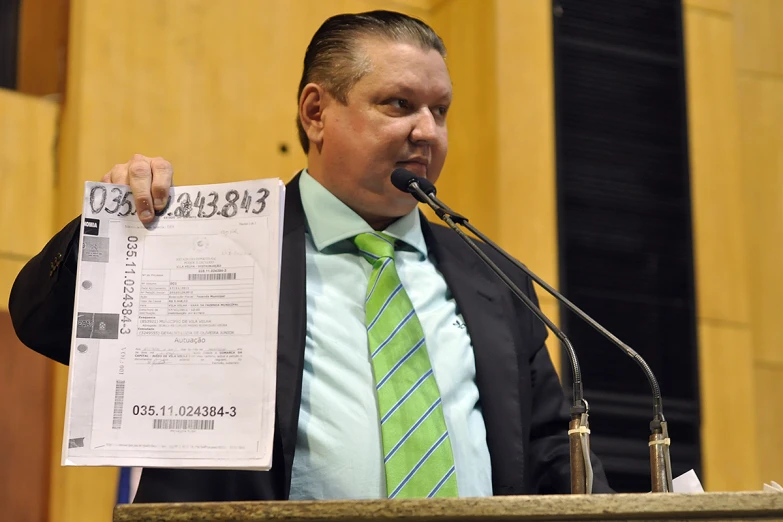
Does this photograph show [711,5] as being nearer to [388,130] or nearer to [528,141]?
[528,141]

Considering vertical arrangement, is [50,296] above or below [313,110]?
below

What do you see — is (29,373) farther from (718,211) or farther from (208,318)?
(718,211)

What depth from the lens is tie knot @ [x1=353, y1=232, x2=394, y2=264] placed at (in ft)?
7.17

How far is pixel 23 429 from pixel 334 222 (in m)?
1.30

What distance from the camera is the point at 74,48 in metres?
3.28

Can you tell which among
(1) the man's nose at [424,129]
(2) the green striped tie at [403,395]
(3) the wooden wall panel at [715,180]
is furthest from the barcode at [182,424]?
(3) the wooden wall panel at [715,180]

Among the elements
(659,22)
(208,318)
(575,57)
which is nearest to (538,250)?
(575,57)

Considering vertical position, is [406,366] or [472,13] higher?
[472,13]

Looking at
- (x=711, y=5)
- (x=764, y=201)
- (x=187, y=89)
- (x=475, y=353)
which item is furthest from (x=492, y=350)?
(x=711, y=5)

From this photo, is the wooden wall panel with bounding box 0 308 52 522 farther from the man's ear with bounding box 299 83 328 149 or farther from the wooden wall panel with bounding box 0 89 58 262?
the man's ear with bounding box 299 83 328 149

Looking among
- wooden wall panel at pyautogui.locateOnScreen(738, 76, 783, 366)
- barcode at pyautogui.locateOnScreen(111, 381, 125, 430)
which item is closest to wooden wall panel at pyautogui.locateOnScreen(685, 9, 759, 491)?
wooden wall panel at pyautogui.locateOnScreen(738, 76, 783, 366)

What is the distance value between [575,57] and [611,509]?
2842mm

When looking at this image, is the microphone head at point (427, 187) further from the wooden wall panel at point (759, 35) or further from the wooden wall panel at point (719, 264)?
the wooden wall panel at point (759, 35)

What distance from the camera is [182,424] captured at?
5.18ft
